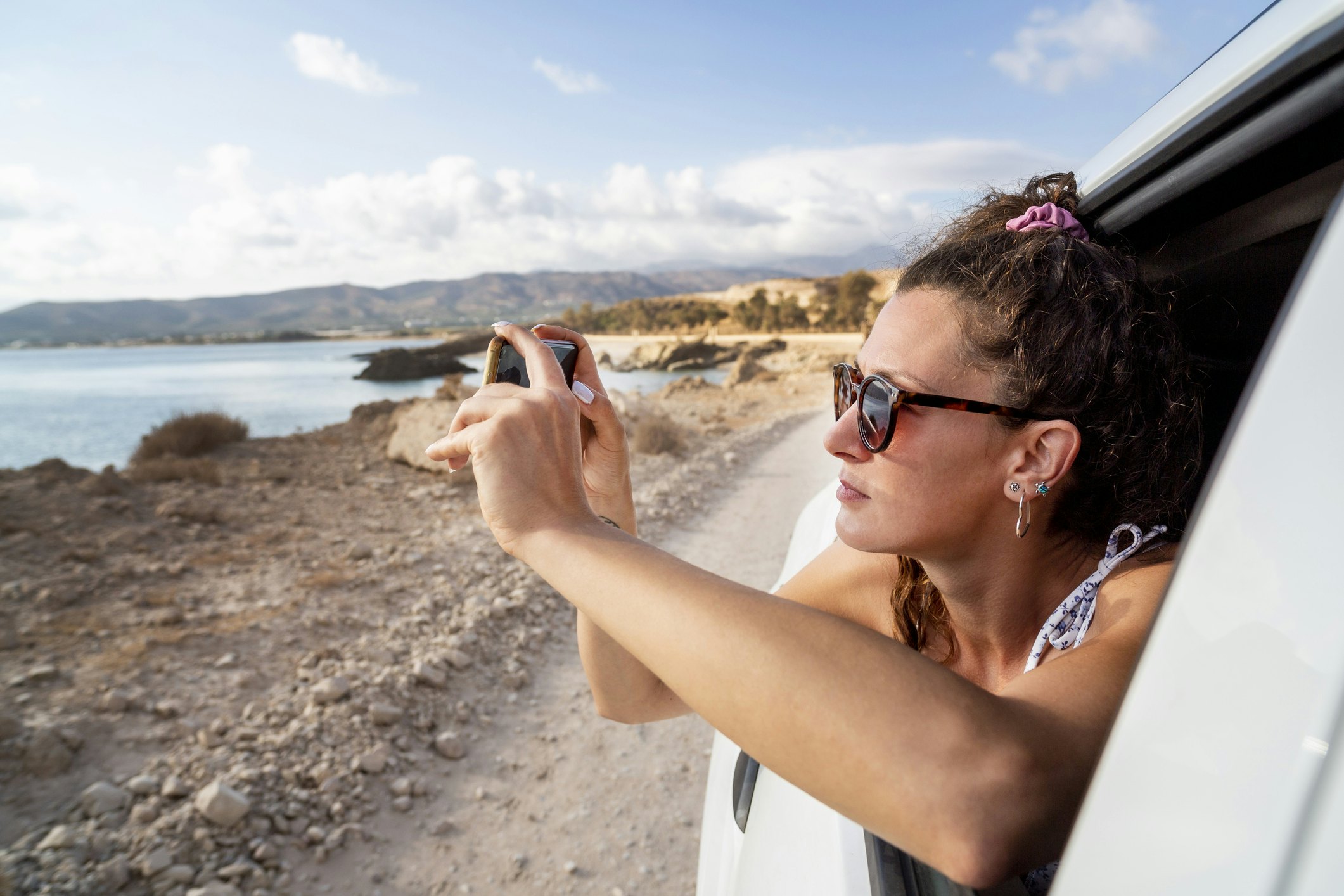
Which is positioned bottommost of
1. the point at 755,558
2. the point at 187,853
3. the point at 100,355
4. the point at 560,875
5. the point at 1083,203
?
the point at 100,355

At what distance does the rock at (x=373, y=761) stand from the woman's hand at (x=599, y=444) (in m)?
2.21

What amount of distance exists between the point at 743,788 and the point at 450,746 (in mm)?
2113

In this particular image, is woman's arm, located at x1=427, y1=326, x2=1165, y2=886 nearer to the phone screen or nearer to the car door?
the car door

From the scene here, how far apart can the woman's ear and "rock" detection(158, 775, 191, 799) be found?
3.13 meters

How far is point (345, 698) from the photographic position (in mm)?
3422

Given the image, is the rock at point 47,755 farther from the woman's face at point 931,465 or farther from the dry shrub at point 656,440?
the dry shrub at point 656,440

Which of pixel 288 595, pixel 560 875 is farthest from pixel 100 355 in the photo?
pixel 560 875

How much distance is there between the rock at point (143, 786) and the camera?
8.96 ft

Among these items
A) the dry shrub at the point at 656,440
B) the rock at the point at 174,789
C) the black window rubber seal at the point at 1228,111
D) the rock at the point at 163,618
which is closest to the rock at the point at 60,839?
the rock at the point at 174,789

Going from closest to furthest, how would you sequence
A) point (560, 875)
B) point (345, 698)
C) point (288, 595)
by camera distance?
1. point (560, 875)
2. point (345, 698)
3. point (288, 595)

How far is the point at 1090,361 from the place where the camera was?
1.19 meters

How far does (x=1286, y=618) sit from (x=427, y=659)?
12.6 feet

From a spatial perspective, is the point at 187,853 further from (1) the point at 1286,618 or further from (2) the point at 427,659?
(1) the point at 1286,618

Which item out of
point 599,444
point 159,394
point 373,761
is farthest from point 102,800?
point 159,394
